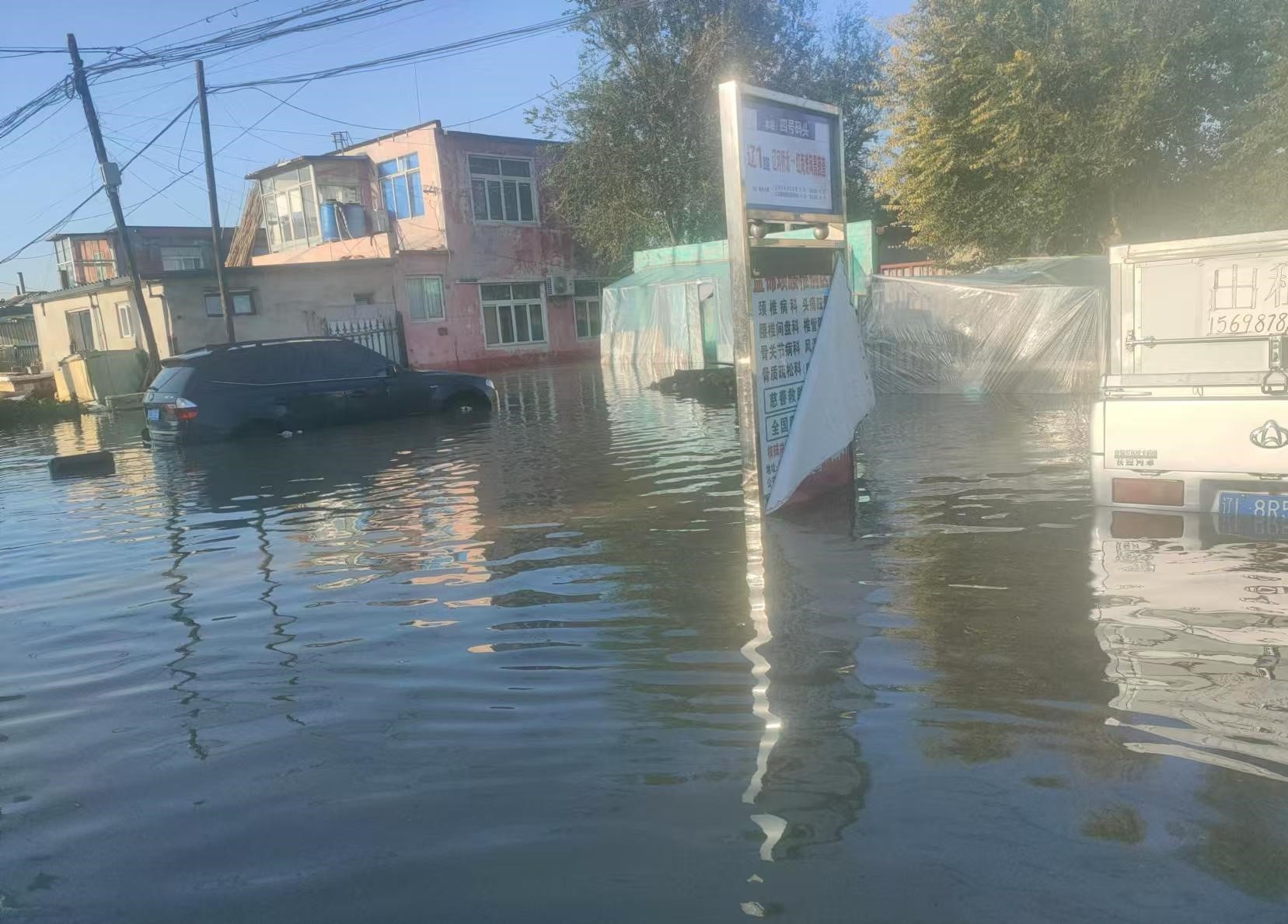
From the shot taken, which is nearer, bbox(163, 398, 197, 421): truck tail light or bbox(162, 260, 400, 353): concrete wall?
bbox(163, 398, 197, 421): truck tail light

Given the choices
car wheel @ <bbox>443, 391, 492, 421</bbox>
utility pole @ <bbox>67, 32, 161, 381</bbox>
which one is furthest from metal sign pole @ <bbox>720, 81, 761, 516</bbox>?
utility pole @ <bbox>67, 32, 161, 381</bbox>

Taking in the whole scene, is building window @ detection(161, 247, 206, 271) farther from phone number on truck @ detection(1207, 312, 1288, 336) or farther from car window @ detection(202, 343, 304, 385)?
phone number on truck @ detection(1207, 312, 1288, 336)

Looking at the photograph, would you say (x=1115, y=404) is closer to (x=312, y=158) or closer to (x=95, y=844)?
(x=95, y=844)

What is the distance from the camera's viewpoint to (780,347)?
758 centimetres

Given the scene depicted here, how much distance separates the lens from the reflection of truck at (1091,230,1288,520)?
580 cm

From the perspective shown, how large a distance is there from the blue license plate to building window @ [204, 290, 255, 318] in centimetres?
2598

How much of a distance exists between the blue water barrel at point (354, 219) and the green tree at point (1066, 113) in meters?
18.4

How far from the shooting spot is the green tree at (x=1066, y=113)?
1728 centimetres

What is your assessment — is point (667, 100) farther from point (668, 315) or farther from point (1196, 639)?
point (1196, 639)

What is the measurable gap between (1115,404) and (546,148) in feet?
98.2

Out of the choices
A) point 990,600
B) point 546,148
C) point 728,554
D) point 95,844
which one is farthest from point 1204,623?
point 546,148

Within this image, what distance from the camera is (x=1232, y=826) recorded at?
295cm

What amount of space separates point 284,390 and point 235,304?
14.5 metres

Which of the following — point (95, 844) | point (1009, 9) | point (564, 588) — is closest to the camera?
point (95, 844)
